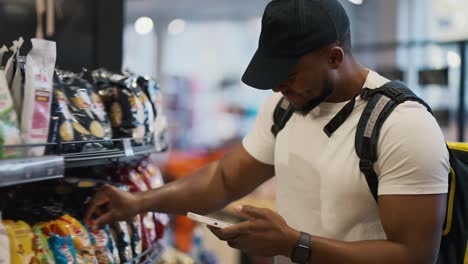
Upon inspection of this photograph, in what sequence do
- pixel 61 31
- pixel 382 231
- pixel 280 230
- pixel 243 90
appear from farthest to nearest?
pixel 243 90
pixel 61 31
pixel 382 231
pixel 280 230

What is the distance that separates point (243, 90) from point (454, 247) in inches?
196

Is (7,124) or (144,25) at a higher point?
(7,124)

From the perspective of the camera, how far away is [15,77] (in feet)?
4.35

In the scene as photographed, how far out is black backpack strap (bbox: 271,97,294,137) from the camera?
1.97 meters

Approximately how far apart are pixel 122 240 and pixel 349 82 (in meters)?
0.82

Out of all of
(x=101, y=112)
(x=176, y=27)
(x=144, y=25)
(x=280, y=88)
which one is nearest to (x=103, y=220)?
(x=101, y=112)

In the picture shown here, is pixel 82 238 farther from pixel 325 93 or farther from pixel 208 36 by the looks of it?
pixel 208 36

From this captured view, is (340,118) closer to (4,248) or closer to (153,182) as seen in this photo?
(153,182)

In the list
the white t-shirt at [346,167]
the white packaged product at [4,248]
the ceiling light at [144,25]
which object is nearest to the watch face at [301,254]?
the white t-shirt at [346,167]

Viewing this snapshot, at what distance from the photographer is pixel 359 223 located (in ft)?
5.65

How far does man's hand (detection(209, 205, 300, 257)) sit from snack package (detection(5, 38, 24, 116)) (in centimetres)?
59

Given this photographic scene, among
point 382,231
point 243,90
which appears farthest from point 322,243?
point 243,90

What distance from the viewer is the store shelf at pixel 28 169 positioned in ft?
3.78

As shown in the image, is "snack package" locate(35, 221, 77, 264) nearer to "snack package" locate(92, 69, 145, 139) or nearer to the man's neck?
"snack package" locate(92, 69, 145, 139)
